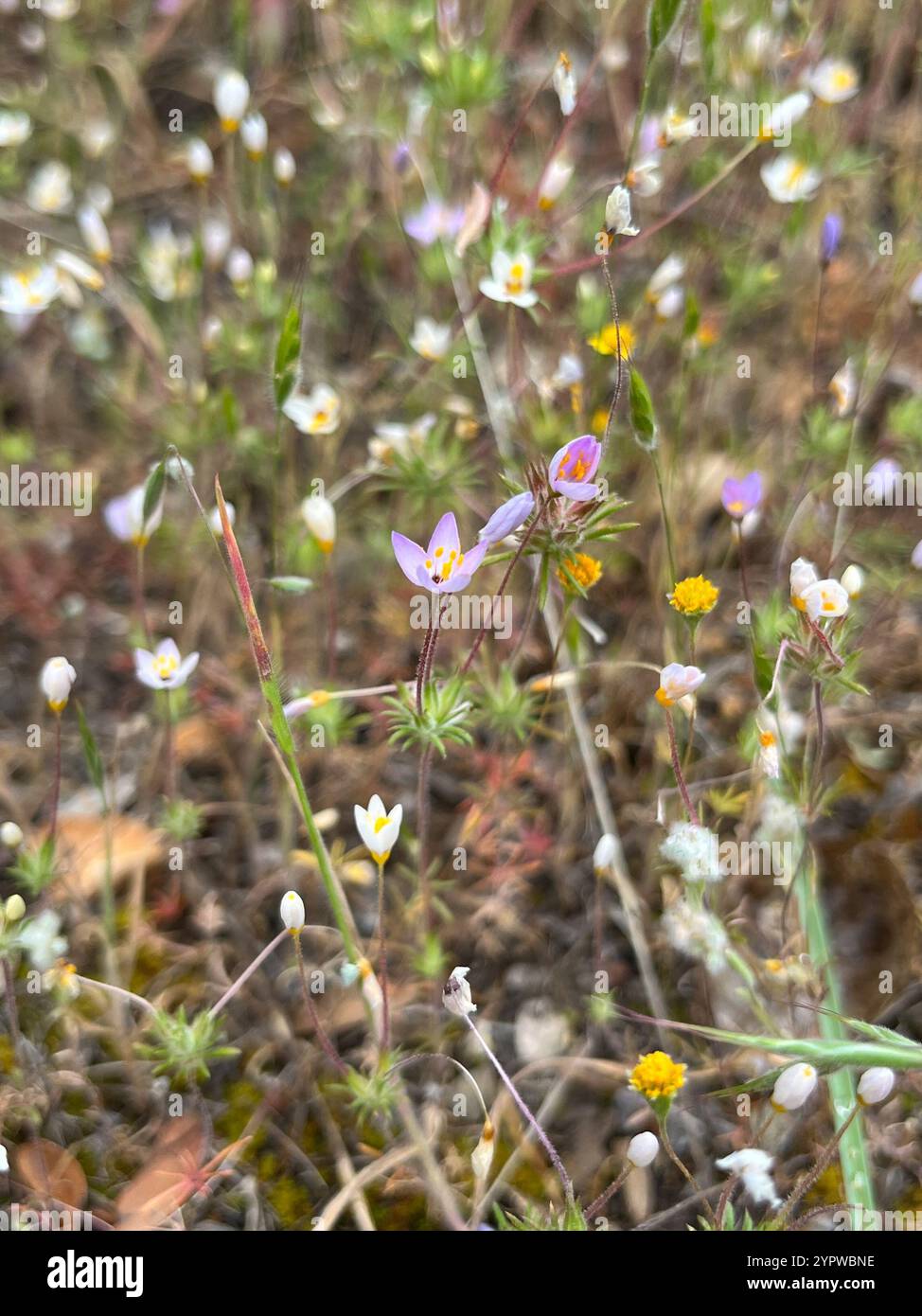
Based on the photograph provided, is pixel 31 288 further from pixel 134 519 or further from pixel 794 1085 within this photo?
pixel 794 1085

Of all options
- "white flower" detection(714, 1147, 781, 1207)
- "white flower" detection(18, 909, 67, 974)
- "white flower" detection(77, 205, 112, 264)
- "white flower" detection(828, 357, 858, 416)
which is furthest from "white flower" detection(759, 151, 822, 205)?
"white flower" detection(18, 909, 67, 974)

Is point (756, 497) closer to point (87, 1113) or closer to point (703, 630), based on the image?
point (703, 630)

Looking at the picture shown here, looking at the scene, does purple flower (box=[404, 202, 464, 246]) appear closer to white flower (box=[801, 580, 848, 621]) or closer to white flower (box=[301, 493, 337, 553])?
white flower (box=[301, 493, 337, 553])

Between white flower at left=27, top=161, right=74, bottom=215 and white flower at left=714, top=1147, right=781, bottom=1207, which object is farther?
white flower at left=27, top=161, right=74, bottom=215

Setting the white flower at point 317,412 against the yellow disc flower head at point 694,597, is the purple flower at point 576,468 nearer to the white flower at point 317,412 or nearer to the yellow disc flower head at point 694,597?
the yellow disc flower head at point 694,597

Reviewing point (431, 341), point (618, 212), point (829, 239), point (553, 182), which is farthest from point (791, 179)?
point (618, 212)
